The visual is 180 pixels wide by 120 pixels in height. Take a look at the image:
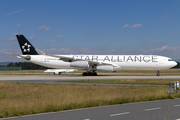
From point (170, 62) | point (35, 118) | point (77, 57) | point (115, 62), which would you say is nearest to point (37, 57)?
point (77, 57)

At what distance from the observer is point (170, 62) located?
A: 142 feet

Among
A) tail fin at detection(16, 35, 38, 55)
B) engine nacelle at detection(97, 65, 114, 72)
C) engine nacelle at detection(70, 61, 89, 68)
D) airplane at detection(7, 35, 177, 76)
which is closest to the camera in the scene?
engine nacelle at detection(97, 65, 114, 72)

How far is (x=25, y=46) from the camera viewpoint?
4591cm

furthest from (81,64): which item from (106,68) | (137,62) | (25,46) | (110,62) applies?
(25,46)

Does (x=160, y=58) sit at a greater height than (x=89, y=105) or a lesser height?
greater

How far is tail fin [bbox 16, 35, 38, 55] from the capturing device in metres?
45.9

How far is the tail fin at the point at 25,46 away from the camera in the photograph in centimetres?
4594

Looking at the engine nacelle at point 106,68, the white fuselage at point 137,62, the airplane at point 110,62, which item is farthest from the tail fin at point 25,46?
the engine nacelle at point 106,68

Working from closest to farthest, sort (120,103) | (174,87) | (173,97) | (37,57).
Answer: (120,103), (173,97), (174,87), (37,57)

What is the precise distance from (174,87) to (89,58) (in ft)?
97.3

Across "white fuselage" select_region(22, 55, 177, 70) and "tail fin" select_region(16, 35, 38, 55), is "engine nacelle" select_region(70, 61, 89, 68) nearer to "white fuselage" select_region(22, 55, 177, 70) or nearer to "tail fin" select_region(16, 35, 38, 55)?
"white fuselage" select_region(22, 55, 177, 70)

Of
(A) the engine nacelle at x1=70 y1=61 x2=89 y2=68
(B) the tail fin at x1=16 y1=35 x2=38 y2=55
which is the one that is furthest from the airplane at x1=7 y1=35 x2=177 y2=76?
(B) the tail fin at x1=16 y1=35 x2=38 y2=55

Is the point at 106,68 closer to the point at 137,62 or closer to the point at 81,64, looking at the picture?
the point at 81,64

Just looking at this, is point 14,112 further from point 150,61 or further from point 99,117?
point 150,61
